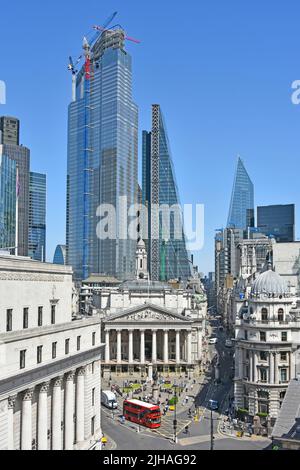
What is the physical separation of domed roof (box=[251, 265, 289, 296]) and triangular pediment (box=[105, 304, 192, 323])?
48629 mm

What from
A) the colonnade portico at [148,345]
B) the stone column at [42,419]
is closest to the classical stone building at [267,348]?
the stone column at [42,419]

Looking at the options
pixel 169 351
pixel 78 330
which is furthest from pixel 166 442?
pixel 169 351

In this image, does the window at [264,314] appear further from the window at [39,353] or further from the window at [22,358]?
the window at [22,358]

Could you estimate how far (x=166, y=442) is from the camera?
68.7 meters

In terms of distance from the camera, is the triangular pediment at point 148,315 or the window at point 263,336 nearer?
the window at point 263,336

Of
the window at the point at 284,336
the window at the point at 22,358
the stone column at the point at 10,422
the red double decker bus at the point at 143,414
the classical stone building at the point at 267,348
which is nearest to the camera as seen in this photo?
the stone column at the point at 10,422

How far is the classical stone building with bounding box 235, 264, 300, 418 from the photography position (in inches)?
3024

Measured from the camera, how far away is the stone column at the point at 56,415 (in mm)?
51969

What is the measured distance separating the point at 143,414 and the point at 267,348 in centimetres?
1957

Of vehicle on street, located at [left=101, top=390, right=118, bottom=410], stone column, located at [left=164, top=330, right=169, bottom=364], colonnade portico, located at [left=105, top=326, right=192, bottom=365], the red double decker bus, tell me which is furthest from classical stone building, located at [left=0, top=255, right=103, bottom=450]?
stone column, located at [left=164, top=330, right=169, bottom=364]

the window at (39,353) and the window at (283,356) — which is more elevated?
the window at (39,353)

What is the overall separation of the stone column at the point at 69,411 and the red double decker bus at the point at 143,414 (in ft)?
69.5
